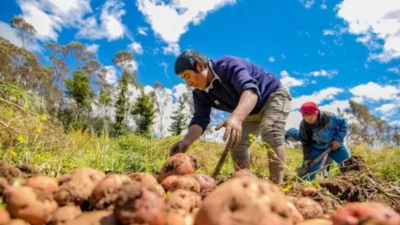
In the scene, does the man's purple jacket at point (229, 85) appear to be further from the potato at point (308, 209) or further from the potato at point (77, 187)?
the potato at point (77, 187)

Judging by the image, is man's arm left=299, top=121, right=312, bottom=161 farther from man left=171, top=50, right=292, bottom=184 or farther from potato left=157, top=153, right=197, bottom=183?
potato left=157, top=153, right=197, bottom=183

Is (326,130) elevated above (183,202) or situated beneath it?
elevated above

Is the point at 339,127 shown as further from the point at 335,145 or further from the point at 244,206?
the point at 244,206

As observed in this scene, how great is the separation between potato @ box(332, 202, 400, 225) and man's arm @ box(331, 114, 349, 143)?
6.24 meters

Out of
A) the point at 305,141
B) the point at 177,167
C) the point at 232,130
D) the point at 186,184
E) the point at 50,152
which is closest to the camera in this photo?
the point at 186,184

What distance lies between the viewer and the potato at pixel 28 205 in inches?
42.7

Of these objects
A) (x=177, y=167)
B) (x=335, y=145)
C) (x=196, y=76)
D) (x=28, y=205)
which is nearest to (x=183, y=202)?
(x=28, y=205)

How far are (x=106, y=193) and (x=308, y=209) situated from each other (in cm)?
76

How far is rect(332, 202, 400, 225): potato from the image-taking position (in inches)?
35.1

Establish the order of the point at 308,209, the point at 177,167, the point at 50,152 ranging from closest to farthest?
the point at 308,209, the point at 177,167, the point at 50,152

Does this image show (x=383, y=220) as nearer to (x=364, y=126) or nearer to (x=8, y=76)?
(x=8, y=76)

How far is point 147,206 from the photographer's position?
101 centimetres

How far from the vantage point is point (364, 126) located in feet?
124

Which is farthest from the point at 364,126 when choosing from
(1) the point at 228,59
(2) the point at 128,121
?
(1) the point at 228,59
